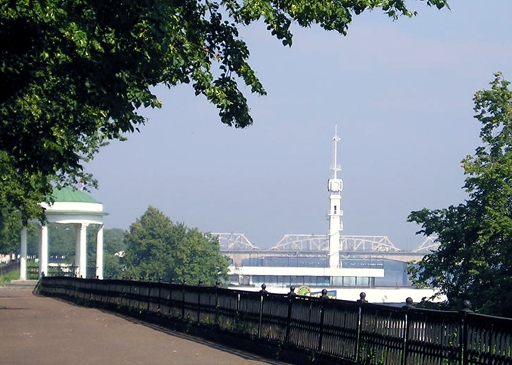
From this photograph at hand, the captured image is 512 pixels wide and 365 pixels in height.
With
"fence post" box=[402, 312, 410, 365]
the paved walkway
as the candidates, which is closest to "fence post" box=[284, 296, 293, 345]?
the paved walkway

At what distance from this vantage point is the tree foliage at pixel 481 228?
40.6 metres

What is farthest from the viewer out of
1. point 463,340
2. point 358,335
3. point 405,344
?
point 358,335

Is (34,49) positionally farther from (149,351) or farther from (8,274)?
(8,274)

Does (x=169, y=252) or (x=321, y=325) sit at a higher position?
(x=321, y=325)

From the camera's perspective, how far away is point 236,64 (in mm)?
17938

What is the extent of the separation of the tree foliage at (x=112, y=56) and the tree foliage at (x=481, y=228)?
2245 centimetres

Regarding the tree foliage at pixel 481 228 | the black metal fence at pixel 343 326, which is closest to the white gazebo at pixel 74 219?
the tree foliage at pixel 481 228

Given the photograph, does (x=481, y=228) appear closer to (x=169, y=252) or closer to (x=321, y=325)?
(x=321, y=325)

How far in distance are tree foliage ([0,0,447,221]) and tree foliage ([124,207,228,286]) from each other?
108253 mm

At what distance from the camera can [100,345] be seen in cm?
1981

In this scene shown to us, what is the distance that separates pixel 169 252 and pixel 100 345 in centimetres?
11966

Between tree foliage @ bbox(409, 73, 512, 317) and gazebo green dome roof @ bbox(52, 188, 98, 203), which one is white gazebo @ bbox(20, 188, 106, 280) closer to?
gazebo green dome roof @ bbox(52, 188, 98, 203)

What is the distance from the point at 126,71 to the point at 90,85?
32.9 inches

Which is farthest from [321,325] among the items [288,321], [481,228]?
[481,228]
